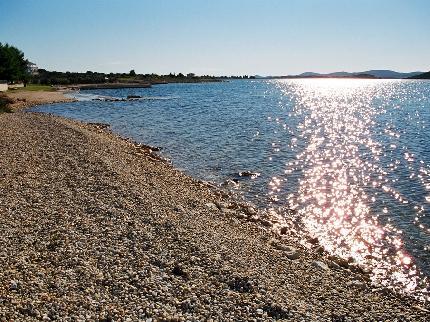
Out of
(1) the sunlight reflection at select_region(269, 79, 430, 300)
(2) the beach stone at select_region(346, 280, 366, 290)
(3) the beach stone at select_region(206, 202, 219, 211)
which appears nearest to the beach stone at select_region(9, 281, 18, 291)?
(2) the beach stone at select_region(346, 280, 366, 290)

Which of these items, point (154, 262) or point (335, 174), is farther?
point (335, 174)

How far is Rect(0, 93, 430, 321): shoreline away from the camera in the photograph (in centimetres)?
1024

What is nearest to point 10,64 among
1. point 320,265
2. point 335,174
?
point 335,174

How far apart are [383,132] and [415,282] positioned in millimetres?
42311

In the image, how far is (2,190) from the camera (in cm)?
1909

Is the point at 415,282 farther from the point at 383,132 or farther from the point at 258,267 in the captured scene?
the point at 383,132

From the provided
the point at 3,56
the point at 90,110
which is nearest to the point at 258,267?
the point at 90,110

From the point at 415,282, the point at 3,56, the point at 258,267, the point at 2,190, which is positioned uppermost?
the point at 3,56

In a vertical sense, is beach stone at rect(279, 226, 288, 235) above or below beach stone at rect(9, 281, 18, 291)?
below

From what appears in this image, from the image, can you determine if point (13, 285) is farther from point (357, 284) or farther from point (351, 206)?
point (351, 206)

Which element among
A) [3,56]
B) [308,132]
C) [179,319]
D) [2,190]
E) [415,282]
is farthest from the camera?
[3,56]

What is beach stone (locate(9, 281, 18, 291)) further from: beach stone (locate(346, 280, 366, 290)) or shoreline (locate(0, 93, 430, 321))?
beach stone (locate(346, 280, 366, 290))

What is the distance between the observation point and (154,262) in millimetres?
12430

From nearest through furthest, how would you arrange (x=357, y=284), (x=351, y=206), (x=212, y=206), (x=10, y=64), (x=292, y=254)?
1. (x=357, y=284)
2. (x=292, y=254)
3. (x=212, y=206)
4. (x=351, y=206)
5. (x=10, y=64)
